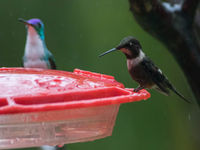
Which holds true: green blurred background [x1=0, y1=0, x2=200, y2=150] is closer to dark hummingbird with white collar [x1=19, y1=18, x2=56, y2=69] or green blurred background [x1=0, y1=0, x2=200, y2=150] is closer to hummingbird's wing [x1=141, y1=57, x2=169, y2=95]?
dark hummingbird with white collar [x1=19, y1=18, x2=56, y2=69]

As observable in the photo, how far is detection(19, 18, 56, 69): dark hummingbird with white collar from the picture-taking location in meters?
3.82

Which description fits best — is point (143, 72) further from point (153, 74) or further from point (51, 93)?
point (51, 93)

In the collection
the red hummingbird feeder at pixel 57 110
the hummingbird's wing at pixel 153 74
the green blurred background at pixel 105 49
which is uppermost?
the red hummingbird feeder at pixel 57 110

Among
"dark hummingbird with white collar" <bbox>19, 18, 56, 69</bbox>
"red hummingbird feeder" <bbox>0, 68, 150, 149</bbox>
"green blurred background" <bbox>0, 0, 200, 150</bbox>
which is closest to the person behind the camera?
"red hummingbird feeder" <bbox>0, 68, 150, 149</bbox>

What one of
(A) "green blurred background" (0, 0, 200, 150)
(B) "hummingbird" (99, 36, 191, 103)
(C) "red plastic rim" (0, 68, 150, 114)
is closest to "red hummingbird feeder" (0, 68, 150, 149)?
(C) "red plastic rim" (0, 68, 150, 114)

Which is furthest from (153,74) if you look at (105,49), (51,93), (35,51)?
(105,49)

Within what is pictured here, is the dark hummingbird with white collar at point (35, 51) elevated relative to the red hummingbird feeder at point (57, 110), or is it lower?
lower

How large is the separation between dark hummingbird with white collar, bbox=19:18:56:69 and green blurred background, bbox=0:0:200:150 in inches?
58.2

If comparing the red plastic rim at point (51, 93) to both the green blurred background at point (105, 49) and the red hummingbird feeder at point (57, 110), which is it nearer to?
the red hummingbird feeder at point (57, 110)

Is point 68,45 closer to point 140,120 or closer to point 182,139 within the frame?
point 140,120

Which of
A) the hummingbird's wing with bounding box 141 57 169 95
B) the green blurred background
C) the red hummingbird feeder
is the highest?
the red hummingbird feeder

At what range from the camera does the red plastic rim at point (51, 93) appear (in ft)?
3.81

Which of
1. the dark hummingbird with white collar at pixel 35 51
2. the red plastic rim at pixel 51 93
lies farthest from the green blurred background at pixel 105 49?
the red plastic rim at pixel 51 93

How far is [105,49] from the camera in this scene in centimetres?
552
